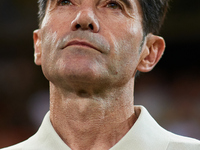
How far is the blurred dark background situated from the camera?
12.7 feet

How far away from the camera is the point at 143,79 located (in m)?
4.12

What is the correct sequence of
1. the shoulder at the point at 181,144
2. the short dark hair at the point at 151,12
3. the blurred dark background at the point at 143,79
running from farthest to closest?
1. the blurred dark background at the point at 143,79
2. the short dark hair at the point at 151,12
3. the shoulder at the point at 181,144

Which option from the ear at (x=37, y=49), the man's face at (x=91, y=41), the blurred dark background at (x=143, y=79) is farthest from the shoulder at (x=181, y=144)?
the blurred dark background at (x=143, y=79)

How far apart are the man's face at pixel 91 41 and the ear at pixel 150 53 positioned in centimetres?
8

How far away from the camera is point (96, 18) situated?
1602 mm

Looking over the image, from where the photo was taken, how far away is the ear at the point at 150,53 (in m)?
1.81

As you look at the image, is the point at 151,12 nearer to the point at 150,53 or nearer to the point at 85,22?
the point at 150,53

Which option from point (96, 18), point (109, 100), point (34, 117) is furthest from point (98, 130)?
point (34, 117)

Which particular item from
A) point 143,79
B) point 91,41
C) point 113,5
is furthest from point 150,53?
point 143,79

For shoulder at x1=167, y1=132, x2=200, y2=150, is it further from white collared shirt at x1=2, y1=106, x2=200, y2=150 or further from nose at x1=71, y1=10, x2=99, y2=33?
nose at x1=71, y1=10, x2=99, y2=33

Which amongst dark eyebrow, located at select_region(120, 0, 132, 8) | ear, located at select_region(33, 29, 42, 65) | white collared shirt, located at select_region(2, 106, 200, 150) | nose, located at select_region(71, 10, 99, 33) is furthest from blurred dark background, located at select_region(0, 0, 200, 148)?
nose, located at select_region(71, 10, 99, 33)

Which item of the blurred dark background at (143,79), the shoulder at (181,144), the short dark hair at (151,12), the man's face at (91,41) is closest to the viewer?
the man's face at (91,41)

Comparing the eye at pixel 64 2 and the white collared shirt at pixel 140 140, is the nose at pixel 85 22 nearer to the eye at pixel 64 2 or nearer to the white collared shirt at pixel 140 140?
the eye at pixel 64 2

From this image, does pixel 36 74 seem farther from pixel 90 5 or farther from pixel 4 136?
pixel 90 5
